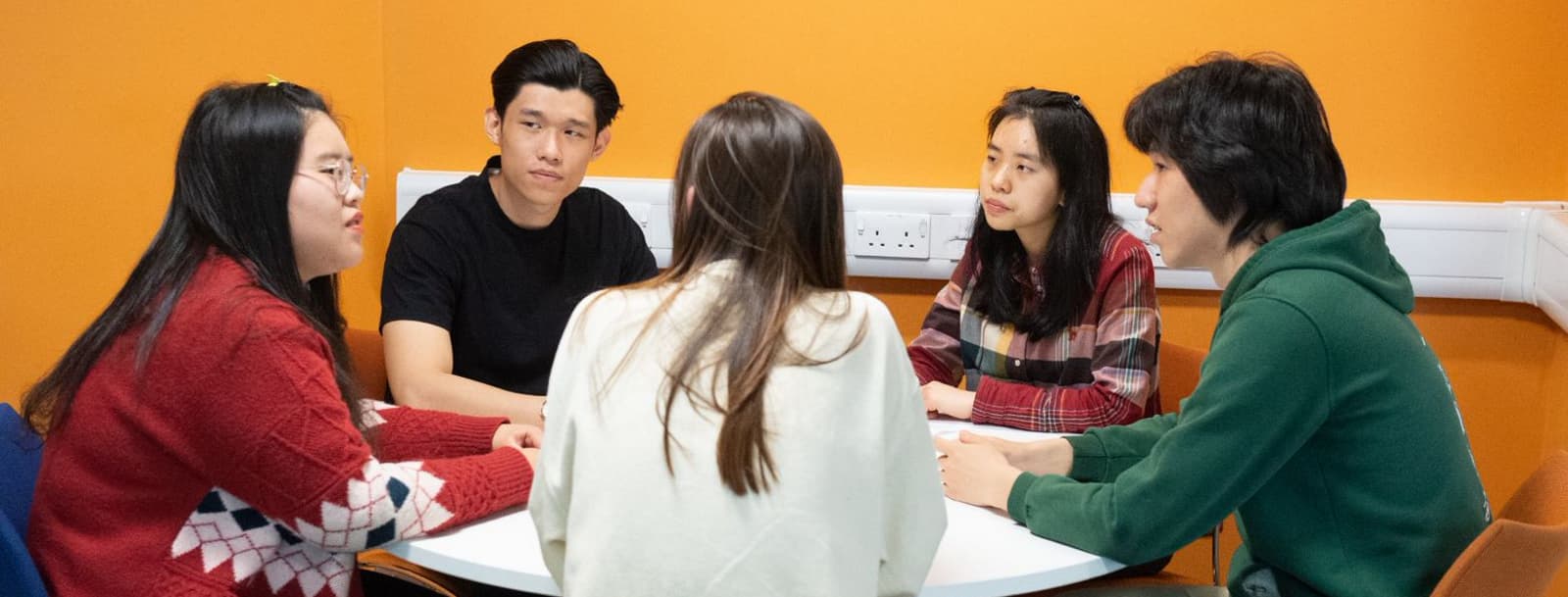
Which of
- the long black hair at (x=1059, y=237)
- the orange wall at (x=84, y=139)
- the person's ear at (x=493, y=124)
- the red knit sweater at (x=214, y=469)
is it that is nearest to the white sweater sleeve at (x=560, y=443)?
the red knit sweater at (x=214, y=469)

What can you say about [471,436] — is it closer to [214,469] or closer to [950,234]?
[214,469]

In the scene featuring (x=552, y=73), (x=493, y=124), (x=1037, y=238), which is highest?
(x=552, y=73)

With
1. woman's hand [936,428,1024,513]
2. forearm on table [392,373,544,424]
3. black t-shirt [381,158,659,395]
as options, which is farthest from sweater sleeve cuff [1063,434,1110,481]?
black t-shirt [381,158,659,395]

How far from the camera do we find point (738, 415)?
1.35m

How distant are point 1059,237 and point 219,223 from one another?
4.66ft

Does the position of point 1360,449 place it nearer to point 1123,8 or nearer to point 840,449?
point 840,449

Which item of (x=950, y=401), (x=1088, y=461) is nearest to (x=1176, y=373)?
(x=950, y=401)

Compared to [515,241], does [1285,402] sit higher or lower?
higher

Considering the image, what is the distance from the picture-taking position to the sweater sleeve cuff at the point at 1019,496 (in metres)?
1.77

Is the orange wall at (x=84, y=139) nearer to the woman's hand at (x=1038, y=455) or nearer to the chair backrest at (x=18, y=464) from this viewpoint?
the chair backrest at (x=18, y=464)

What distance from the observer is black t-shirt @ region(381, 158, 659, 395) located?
2590mm

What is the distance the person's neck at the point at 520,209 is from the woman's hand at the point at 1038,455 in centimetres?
112

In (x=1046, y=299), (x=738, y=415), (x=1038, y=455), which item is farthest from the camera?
(x=1046, y=299)

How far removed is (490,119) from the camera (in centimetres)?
282
